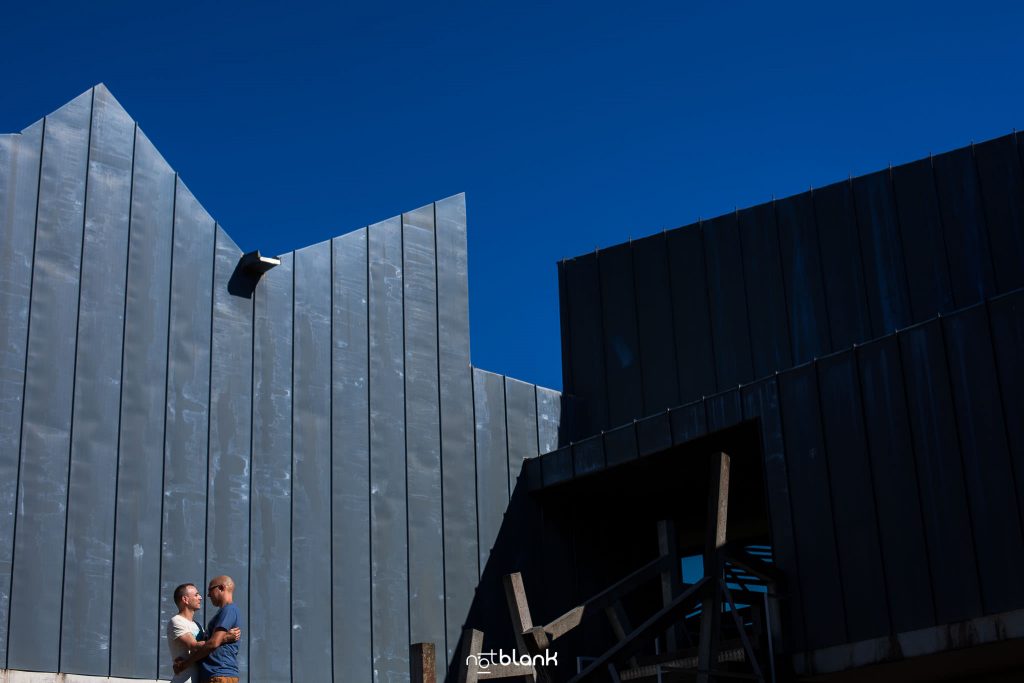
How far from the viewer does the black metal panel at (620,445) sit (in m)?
19.9

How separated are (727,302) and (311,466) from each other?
7.53m

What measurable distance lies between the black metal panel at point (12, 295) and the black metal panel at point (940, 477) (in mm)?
10398

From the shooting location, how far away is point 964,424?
1562 cm

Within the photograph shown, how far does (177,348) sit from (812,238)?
9.94 metres

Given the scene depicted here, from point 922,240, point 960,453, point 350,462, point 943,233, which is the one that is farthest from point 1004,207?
point 350,462

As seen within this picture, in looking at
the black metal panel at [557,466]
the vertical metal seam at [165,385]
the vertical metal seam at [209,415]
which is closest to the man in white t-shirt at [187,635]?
the vertical metal seam at [165,385]

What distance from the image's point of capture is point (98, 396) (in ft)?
55.9

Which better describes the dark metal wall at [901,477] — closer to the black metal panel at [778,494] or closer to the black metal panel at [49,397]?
the black metal panel at [778,494]

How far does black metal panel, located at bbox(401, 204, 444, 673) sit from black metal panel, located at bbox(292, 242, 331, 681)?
398 mm

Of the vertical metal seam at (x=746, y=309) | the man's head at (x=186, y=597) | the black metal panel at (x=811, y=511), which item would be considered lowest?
the man's head at (x=186, y=597)

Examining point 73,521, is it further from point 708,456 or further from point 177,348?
point 708,456

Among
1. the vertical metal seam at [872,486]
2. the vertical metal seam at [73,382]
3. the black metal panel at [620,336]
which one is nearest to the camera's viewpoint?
the vertical metal seam at [872,486]

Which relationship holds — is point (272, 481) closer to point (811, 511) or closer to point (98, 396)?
point (98, 396)

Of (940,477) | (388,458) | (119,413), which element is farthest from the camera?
(388,458)
